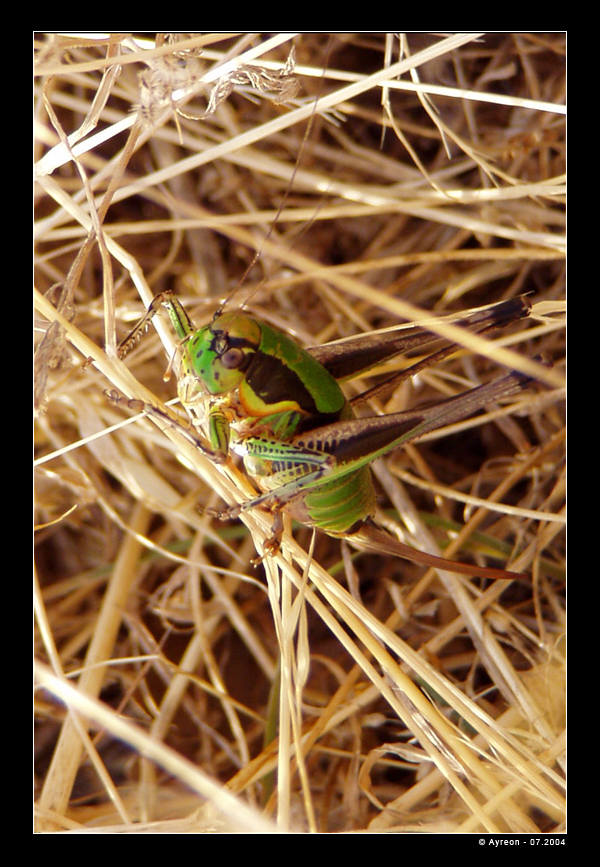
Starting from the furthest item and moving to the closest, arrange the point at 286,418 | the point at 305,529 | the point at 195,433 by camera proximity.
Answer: the point at 305,529 < the point at 286,418 < the point at 195,433

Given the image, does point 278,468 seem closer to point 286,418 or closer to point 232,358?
point 286,418

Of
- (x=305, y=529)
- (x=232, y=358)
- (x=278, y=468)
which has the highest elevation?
(x=232, y=358)

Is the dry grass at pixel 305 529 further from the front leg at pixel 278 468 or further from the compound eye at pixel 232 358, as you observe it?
the compound eye at pixel 232 358

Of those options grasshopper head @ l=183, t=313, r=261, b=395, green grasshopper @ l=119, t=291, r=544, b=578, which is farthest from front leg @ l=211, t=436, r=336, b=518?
grasshopper head @ l=183, t=313, r=261, b=395

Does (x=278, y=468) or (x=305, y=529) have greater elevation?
(x=278, y=468)

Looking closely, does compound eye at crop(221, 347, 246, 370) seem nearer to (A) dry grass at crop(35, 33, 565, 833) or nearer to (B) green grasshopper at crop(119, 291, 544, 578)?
(B) green grasshopper at crop(119, 291, 544, 578)

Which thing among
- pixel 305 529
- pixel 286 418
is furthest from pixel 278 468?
pixel 305 529

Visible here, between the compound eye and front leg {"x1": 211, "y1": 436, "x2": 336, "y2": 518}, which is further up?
the compound eye
